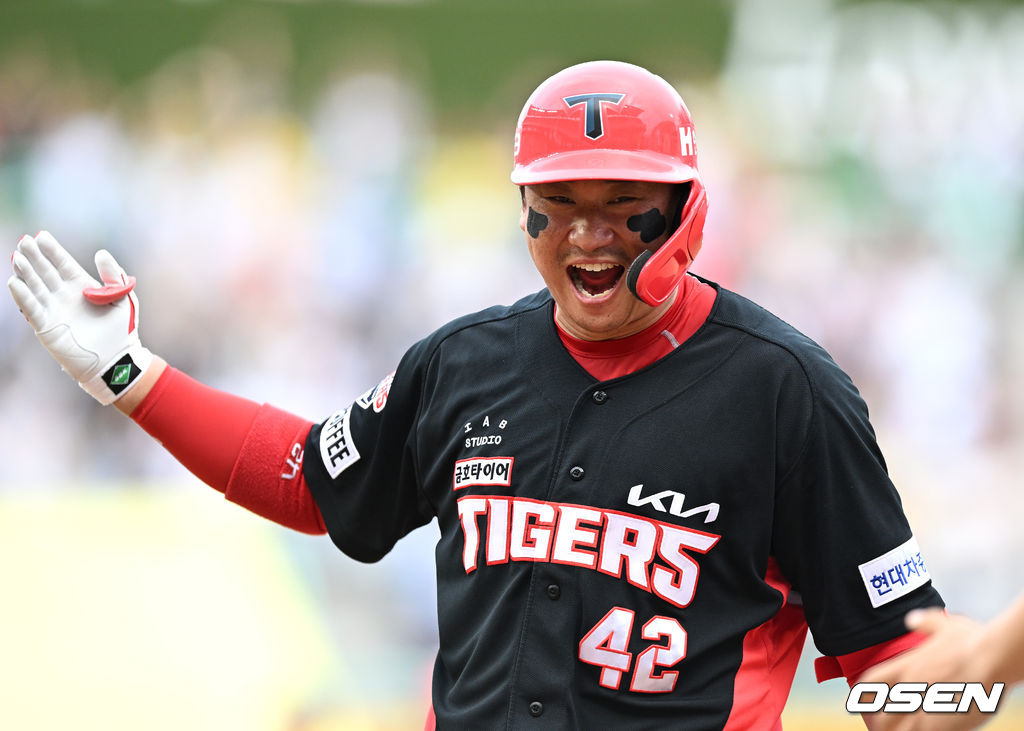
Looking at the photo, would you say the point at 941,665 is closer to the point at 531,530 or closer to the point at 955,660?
the point at 955,660

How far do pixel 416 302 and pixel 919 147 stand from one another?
102 inches

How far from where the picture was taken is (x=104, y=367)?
7.72 ft

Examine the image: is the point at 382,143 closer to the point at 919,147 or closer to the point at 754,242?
the point at 754,242

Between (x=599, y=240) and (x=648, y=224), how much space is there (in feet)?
0.31

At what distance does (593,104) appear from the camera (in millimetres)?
2094

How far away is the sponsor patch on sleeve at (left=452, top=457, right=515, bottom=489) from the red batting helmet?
38 cm

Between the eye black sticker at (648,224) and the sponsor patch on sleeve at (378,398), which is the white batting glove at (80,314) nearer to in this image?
the sponsor patch on sleeve at (378,398)

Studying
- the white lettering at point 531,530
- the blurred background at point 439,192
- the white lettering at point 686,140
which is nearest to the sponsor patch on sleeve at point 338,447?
the white lettering at point 531,530

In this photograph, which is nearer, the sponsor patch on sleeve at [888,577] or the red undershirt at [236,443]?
the sponsor patch on sleeve at [888,577]

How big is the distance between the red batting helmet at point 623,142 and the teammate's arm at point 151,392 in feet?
2.51

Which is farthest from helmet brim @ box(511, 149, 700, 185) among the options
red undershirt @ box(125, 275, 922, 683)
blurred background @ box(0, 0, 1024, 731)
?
blurred background @ box(0, 0, 1024, 731)

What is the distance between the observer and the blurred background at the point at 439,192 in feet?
19.2

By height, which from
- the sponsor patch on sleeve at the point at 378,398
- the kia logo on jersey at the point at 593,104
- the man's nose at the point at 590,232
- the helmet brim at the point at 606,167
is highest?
the kia logo on jersey at the point at 593,104

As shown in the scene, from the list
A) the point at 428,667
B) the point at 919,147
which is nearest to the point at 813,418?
the point at 428,667
